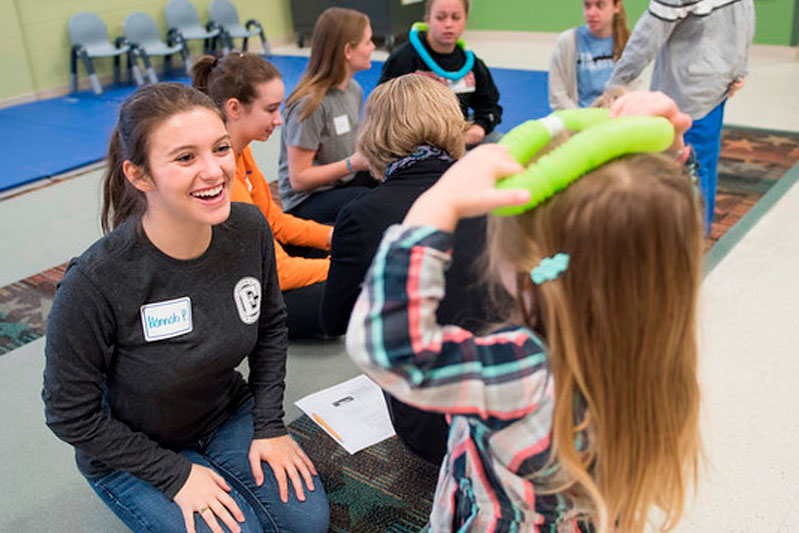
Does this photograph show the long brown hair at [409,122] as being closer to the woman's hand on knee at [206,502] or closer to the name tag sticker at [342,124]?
the woman's hand on knee at [206,502]

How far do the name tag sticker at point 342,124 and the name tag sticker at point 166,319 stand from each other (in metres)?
1.52

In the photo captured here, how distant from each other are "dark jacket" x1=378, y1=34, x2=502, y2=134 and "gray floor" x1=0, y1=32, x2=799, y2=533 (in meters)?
1.29

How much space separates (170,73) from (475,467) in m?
7.14

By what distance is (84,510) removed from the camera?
5.96 feet

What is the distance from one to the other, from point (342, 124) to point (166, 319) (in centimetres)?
158

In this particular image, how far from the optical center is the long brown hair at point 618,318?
30.6 inches

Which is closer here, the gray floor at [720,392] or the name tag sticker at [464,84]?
the gray floor at [720,392]

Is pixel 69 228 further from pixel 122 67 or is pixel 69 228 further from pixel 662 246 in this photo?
pixel 122 67

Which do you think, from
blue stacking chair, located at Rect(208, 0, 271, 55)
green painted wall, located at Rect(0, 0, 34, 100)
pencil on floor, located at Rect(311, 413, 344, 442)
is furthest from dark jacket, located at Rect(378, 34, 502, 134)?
blue stacking chair, located at Rect(208, 0, 271, 55)

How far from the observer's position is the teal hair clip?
790 mm

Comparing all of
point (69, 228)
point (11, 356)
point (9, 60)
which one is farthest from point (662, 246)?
point (9, 60)

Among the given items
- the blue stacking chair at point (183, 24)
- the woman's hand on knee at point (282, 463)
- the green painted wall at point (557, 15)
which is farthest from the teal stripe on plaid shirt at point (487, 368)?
the green painted wall at point (557, 15)

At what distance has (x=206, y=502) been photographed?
1.49 metres

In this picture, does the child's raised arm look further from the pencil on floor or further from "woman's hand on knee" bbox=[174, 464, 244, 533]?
the pencil on floor
